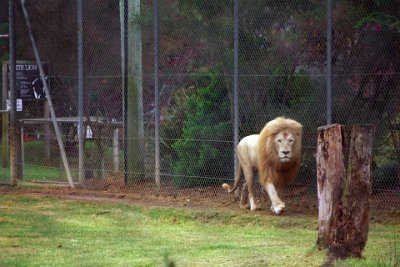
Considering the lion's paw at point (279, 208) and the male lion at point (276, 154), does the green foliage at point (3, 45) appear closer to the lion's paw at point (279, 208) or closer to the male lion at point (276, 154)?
the male lion at point (276, 154)

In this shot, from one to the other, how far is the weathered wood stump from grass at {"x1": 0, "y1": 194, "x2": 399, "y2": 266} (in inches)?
8.4

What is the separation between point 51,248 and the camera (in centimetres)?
1123

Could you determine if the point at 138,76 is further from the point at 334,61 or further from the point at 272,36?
the point at 334,61

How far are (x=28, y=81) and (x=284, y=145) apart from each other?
6.31 metres

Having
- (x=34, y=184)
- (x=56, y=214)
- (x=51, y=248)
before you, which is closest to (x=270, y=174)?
(x=56, y=214)

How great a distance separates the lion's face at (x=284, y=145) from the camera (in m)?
14.3

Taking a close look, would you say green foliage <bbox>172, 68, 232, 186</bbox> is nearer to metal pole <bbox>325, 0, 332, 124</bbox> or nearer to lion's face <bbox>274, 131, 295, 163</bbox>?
lion's face <bbox>274, 131, 295, 163</bbox>

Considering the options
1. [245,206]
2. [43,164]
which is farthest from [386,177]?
[43,164]

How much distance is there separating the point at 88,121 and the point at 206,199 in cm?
351

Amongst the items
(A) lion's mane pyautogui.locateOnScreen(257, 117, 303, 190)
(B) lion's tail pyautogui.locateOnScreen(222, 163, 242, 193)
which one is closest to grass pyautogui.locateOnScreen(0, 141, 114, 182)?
(B) lion's tail pyautogui.locateOnScreen(222, 163, 242, 193)

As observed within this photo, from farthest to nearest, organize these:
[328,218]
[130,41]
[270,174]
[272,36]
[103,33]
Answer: [103,33]
[130,41]
[272,36]
[270,174]
[328,218]

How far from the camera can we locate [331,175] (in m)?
9.41

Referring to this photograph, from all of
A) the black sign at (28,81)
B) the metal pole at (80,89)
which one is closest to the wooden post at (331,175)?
the metal pole at (80,89)

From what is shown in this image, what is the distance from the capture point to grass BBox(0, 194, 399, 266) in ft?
32.9
